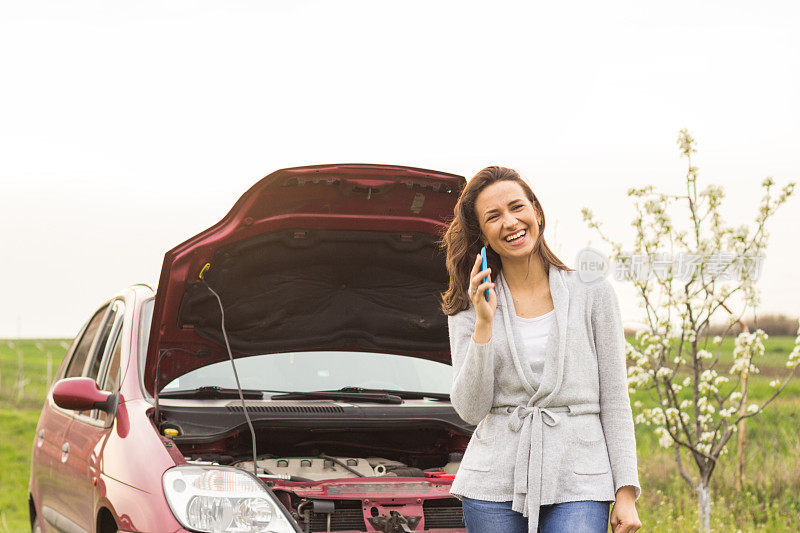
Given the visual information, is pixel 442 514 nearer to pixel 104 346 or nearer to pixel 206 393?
pixel 206 393

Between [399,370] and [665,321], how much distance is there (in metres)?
3.54

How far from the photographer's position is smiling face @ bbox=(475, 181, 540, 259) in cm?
275

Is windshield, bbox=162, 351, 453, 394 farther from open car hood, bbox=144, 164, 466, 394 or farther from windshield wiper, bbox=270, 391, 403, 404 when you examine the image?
windshield wiper, bbox=270, 391, 403, 404

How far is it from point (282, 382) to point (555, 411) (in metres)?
2.28

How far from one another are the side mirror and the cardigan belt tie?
2113mm

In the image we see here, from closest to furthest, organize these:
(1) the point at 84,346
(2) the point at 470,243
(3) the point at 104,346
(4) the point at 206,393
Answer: (2) the point at 470,243 → (4) the point at 206,393 → (3) the point at 104,346 → (1) the point at 84,346

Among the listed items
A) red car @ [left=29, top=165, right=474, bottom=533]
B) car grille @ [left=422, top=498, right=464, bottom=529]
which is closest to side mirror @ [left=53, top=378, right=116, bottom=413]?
red car @ [left=29, top=165, right=474, bottom=533]

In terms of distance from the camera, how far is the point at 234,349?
15.0 ft

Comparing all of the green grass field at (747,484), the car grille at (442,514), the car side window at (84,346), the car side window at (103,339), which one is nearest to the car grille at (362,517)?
the car grille at (442,514)

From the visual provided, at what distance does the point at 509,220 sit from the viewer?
275 cm

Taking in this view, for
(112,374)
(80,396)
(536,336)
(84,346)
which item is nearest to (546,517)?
(536,336)

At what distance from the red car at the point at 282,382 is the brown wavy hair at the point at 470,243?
0.80 m

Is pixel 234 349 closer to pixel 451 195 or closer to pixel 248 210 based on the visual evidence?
pixel 248 210

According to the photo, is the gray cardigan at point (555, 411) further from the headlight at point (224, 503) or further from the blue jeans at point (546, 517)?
the headlight at point (224, 503)
